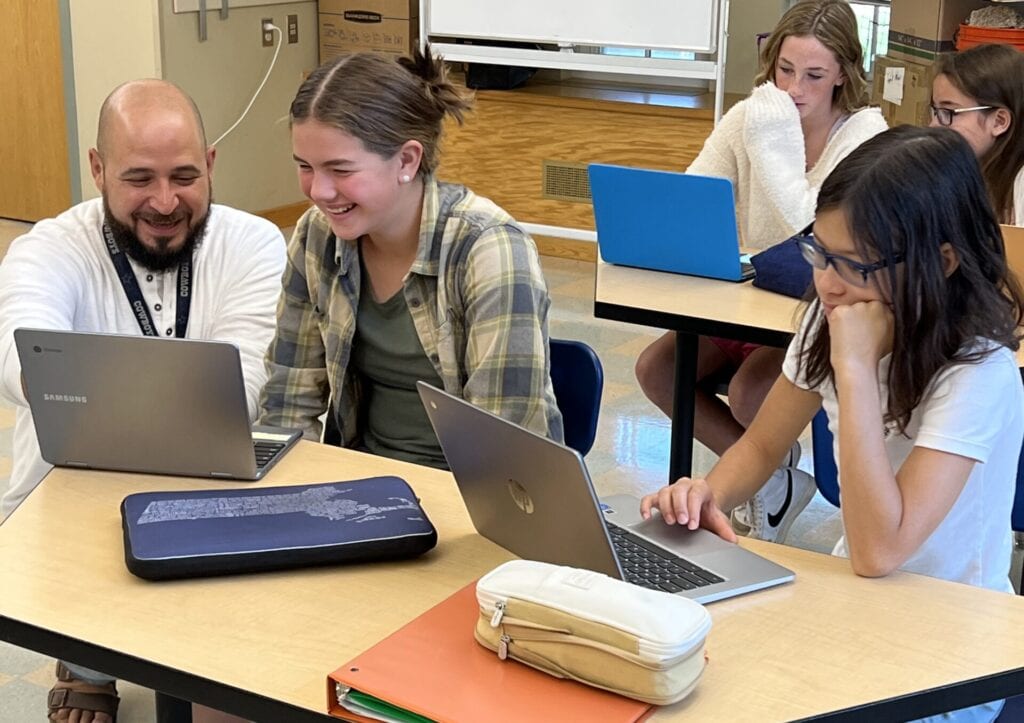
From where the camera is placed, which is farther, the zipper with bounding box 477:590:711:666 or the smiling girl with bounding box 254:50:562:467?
the smiling girl with bounding box 254:50:562:467

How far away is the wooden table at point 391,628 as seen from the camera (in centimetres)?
123

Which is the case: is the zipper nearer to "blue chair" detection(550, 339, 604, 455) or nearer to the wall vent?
"blue chair" detection(550, 339, 604, 455)

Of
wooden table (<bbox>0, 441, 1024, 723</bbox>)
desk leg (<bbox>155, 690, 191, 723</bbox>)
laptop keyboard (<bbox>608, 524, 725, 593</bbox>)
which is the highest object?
laptop keyboard (<bbox>608, 524, 725, 593</bbox>)

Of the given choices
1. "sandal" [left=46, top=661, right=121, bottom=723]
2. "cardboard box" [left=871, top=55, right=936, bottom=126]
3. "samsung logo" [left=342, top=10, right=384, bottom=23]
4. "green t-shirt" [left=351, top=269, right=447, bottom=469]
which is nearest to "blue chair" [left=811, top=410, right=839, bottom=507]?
"green t-shirt" [left=351, top=269, right=447, bottom=469]

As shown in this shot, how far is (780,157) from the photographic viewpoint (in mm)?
2910

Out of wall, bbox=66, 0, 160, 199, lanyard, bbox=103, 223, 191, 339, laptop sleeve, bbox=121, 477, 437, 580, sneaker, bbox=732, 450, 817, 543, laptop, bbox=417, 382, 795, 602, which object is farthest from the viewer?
wall, bbox=66, 0, 160, 199

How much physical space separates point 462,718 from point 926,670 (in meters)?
0.44

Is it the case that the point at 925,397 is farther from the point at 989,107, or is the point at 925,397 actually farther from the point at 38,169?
the point at 38,169

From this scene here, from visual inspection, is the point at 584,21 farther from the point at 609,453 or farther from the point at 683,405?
the point at 683,405

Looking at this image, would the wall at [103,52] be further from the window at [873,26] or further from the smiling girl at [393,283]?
the smiling girl at [393,283]

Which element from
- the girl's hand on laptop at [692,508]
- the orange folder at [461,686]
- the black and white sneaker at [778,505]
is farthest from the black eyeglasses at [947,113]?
the orange folder at [461,686]

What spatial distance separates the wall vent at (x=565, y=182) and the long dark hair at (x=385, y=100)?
3.47m

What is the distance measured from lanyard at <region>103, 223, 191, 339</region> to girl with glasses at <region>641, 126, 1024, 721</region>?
3.26ft

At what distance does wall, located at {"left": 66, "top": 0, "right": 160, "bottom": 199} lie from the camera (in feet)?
17.5
